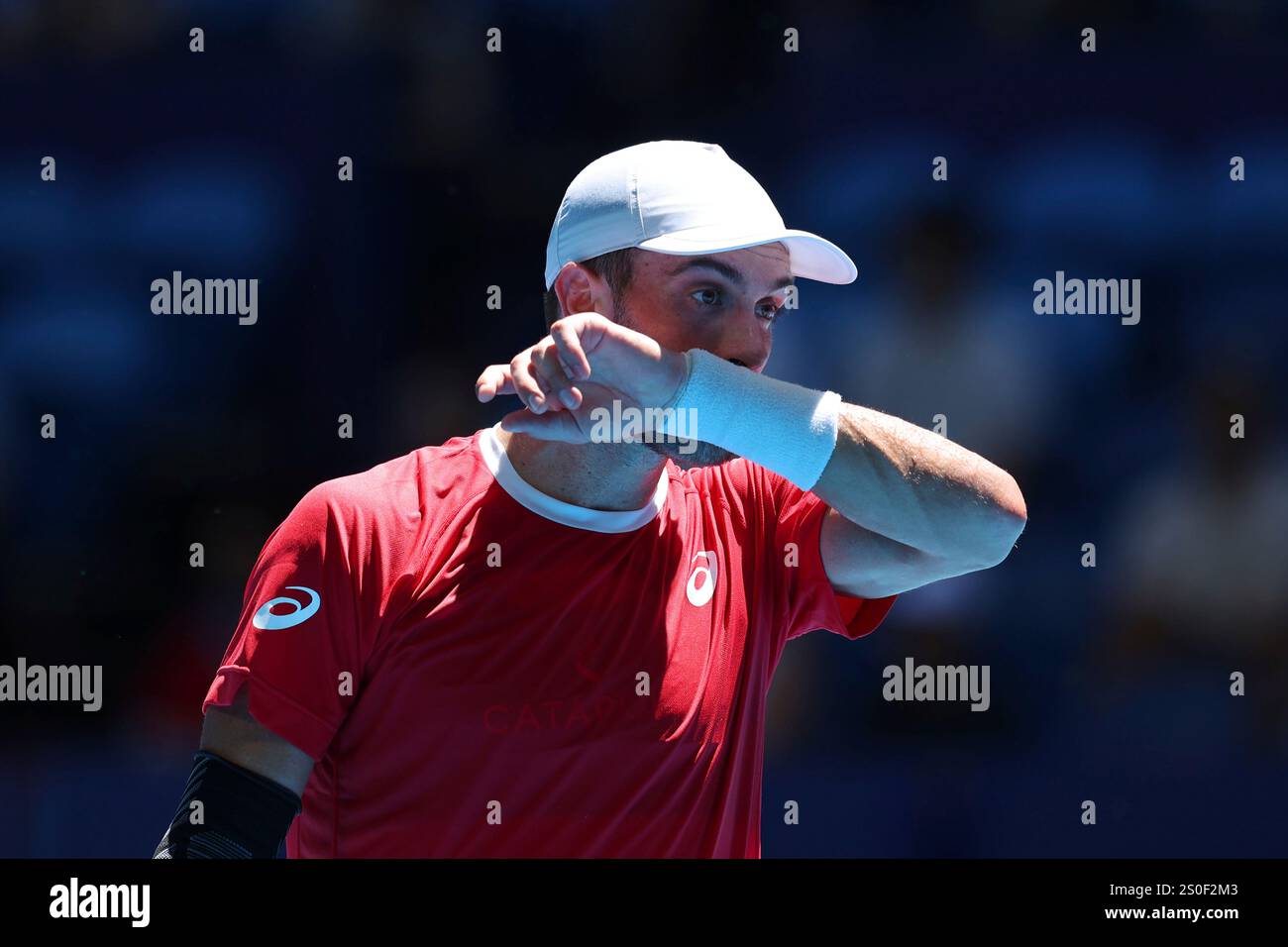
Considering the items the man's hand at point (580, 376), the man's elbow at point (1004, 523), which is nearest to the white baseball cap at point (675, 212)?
the man's hand at point (580, 376)

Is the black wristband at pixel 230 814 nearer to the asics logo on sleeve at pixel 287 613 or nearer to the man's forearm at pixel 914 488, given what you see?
the asics logo on sleeve at pixel 287 613

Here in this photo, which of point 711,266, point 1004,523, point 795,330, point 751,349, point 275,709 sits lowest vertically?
point 275,709

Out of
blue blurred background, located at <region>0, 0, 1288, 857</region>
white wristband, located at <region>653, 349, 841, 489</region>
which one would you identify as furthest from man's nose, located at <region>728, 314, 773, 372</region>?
blue blurred background, located at <region>0, 0, 1288, 857</region>

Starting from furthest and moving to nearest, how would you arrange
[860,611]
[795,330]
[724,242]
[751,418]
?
1. [795,330]
2. [860,611]
3. [724,242]
4. [751,418]

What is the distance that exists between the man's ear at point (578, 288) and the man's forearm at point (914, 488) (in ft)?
1.48

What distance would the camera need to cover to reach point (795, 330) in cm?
381

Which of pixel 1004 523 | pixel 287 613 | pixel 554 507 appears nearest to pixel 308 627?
pixel 287 613

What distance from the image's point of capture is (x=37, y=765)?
11.3 ft

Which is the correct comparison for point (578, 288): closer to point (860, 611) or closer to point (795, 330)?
point (860, 611)

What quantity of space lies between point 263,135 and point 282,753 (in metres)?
2.41

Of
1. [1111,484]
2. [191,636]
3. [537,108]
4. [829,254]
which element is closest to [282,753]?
[829,254]

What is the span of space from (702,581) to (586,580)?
0.21 meters

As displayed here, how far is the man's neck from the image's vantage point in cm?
193

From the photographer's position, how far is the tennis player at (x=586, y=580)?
68.0 inches
